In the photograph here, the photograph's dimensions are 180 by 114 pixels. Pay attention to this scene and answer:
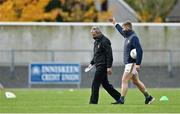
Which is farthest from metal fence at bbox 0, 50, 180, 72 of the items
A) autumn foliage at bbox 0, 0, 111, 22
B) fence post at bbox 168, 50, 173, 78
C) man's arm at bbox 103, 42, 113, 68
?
man's arm at bbox 103, 42, 113, 68

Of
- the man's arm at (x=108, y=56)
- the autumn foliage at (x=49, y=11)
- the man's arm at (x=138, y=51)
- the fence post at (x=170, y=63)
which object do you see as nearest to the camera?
the man's arm at (x=138, y=51)

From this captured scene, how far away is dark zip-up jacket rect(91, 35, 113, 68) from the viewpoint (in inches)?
811

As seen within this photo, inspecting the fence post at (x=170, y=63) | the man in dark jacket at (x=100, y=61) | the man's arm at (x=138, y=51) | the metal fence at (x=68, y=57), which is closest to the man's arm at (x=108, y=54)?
the man in dark jacket at (x=100, y=61)

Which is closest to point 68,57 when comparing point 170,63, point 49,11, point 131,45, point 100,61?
point 170,63

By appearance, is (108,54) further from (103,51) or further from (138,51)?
(138,51)

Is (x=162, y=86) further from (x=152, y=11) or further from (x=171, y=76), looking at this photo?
(x=152, y=11)

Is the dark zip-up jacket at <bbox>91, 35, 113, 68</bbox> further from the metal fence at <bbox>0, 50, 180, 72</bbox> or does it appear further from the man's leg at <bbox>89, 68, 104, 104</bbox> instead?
the metal fence at <bbox>0, 50, 180, 72</bbox>

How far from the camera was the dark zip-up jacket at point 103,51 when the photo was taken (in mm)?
20609

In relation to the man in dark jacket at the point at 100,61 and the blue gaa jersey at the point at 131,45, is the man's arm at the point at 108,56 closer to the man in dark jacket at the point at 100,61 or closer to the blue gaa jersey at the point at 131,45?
the man in dark jacket at the point at 100,61

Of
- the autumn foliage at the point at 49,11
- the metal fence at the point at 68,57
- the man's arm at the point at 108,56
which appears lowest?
the man's arm at the point at 108,56

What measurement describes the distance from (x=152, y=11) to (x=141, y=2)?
5.68 feet

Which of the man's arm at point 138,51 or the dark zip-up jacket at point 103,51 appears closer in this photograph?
the man's arm at point 138,51

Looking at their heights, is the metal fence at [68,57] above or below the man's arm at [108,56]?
above

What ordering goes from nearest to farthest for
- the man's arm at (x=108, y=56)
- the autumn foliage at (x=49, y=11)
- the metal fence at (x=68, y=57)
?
the man's arm at (x=108, y=56)
the metal fence at (x=68, y=57)
the autumn foliage at (x=49, y=11)
